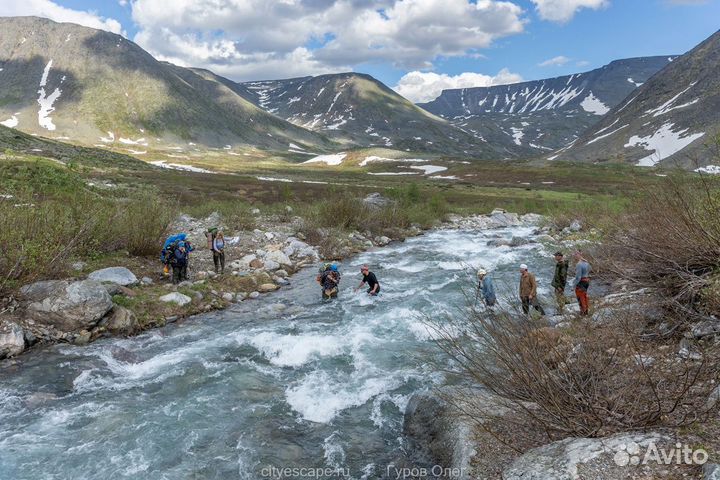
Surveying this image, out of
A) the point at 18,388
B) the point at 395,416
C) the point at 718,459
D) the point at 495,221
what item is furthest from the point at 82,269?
the point at 495,221

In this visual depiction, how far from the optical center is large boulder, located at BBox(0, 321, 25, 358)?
1032 centimetres

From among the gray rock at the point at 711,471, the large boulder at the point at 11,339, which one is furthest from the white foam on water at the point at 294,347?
the gray rock at the point at 711,471

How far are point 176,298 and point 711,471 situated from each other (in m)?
14.1

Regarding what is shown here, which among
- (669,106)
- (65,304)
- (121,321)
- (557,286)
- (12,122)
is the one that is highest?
(12,122)

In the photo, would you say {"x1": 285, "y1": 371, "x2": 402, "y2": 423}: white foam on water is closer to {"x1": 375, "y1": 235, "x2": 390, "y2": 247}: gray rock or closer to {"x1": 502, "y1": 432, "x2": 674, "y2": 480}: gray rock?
{"x1": 502, "y1": 432, "x2": 674, "y2": 480}: gray rock

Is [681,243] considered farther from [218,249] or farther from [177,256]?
[218,249]

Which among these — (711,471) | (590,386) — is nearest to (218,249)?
(590,386)

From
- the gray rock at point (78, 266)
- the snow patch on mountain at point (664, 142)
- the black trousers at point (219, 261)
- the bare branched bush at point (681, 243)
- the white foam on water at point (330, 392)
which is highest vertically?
the snow patch on mountain at point (664, 142)

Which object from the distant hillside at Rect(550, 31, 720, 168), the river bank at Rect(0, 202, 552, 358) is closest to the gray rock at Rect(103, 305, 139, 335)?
the river bank at Rect(0, 202, 552, 358)

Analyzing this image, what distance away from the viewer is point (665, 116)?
126250 mm

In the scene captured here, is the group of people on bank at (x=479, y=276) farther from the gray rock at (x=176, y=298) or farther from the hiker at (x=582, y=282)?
the gray rock at (x=176, y=298)

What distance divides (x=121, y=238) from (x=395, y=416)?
46.3 feet

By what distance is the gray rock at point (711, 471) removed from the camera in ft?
11.8

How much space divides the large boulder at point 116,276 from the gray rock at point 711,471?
15191 mm
